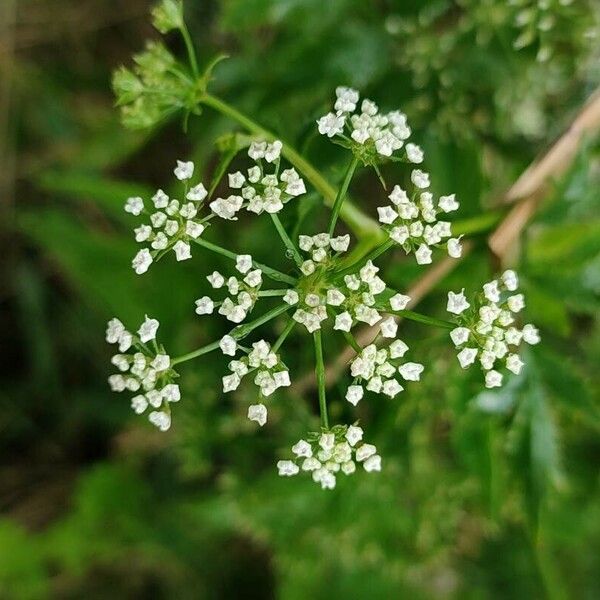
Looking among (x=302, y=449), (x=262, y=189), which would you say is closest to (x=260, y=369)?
(x=302, y=449)

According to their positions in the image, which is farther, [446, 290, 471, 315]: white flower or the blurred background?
the blurred background

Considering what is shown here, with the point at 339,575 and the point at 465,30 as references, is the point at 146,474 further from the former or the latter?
the point at 465,30

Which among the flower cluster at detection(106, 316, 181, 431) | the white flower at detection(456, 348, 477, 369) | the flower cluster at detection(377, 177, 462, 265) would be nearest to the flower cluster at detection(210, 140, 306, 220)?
the flower cluster at detection(377, 177, 462, 265)

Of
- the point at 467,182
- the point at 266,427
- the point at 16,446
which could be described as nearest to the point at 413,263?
the point at 467,182

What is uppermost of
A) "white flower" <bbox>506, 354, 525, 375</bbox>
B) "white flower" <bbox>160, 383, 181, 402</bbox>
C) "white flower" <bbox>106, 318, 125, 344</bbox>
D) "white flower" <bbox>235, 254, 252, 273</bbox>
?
"white flower" <bbox>235, 254, 252, 273</bbox>

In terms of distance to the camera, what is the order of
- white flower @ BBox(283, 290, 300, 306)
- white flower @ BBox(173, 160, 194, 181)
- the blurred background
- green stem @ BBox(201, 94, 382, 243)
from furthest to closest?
the blurred background, green stem @ BBox(201, 94, 382, 243), white flower @ BBox(173, 160, 194, 181), white flower @ BBox(283, 290, 300, 306)

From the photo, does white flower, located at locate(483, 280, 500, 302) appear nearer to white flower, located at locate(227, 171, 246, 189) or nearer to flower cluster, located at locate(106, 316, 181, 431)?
white flower, located at locate(227, 171, 246, 189)

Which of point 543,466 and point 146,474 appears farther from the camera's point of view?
point 146,474
